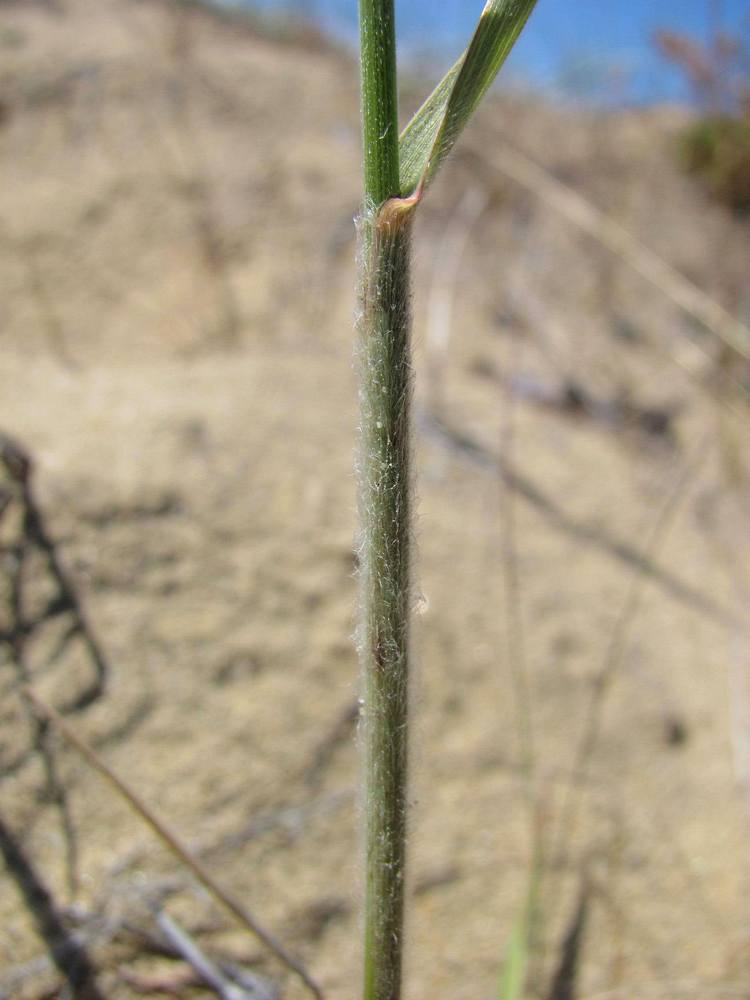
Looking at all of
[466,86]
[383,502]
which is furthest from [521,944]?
[466,86]

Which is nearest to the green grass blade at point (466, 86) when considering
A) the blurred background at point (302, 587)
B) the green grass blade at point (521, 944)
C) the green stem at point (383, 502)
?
the green stem at point (383, 502)

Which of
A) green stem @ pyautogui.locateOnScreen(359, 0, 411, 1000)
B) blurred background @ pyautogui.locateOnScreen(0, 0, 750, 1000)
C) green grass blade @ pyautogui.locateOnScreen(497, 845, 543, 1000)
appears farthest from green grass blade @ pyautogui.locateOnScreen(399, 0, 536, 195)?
green grass blade @ pyautogui.locateOnScreen(497, 845, 543, 1000)

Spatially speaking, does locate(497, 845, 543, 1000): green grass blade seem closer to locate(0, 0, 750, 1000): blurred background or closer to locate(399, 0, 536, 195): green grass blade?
locate(0, 0, 750, 1000): blurred background

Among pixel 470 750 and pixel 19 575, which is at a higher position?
pixel 19 575

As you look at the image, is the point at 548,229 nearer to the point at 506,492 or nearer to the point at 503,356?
the point at 503,356

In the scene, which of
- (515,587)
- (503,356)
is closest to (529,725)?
(515,587)

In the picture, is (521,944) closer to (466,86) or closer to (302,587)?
(302,587)
